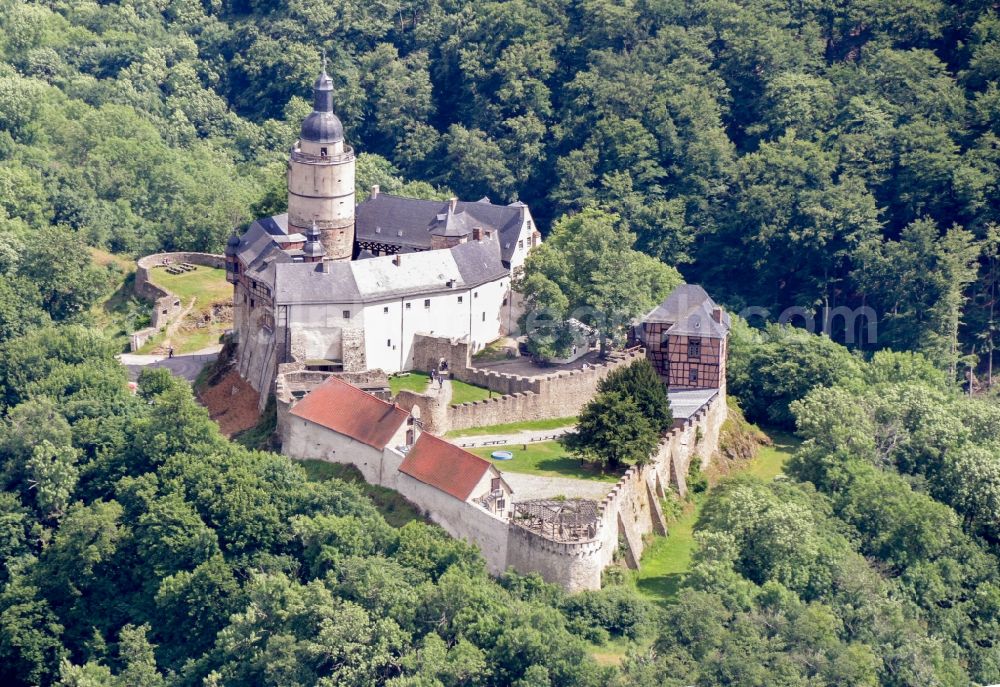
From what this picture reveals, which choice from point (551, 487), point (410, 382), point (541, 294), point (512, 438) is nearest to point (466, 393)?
point (410, 382)

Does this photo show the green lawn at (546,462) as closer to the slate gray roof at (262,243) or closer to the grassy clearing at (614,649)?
the grassy clearing at (614,649)

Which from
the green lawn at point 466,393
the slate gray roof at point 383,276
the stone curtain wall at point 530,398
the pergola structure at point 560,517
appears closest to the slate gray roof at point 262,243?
the slate gray roof at point 383,276

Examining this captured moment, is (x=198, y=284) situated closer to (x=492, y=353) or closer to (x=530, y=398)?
(x=492, y=353)

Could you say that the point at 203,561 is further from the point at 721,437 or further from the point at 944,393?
the point at 944,393

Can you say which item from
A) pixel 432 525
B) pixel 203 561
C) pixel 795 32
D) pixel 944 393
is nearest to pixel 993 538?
pixel 944 393

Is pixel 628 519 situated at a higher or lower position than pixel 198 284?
lower

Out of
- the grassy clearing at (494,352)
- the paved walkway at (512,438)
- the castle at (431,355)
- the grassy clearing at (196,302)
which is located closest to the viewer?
the castle at (431,355)
